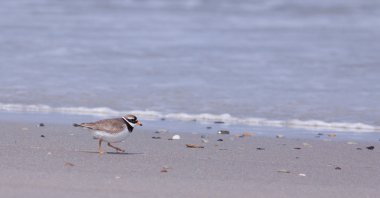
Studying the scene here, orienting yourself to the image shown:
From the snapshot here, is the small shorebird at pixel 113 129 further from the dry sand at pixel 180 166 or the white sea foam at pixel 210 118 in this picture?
the white sea foam at pixel 210 118

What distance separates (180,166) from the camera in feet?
25.9

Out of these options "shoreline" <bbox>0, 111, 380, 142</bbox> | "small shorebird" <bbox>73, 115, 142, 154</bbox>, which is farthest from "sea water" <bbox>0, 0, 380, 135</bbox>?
"small shorebird" <bbox>73, 115, 142, 154</bbox>

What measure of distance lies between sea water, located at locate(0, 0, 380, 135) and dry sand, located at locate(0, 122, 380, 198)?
176 cm

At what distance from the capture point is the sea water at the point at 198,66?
39.2 ft

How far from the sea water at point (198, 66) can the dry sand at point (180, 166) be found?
5.78 ft

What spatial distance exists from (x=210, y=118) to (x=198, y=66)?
439 cm

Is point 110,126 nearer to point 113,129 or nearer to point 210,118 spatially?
point 113,129

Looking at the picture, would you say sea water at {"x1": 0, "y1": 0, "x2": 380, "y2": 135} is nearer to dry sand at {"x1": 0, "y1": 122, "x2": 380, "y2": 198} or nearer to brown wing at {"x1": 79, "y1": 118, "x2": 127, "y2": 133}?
dry sand at {"x1": 0, "y1": 122, "x2": 380, "y2": 198}

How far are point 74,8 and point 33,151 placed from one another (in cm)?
2022

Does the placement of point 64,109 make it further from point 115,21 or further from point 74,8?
point 74,8

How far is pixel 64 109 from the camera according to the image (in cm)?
1186

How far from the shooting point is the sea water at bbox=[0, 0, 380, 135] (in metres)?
12.0

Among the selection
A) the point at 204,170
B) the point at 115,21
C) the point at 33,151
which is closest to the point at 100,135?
the point at 33,151

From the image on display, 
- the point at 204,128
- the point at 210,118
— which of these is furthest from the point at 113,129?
the point at 210,118
